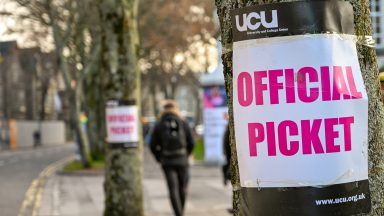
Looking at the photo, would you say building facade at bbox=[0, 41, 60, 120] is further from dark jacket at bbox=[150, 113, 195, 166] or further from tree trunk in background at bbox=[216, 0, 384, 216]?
tree trunk in background at bbox=[216, 0, 384, 216]

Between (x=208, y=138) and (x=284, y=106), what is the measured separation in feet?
59.3

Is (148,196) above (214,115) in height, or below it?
below

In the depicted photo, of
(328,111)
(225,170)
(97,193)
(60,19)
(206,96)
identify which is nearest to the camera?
(328,111)

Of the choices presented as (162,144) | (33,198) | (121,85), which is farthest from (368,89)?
(33,198)

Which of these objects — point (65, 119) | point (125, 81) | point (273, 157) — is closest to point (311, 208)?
point (273, 157)

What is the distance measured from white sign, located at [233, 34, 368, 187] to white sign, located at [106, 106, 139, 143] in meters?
6.30

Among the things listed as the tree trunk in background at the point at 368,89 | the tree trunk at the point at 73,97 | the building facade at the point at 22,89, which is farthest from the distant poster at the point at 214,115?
the building facade at the point at 22,89

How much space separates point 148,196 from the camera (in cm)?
1312

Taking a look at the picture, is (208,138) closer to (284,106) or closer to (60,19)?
(60,19)

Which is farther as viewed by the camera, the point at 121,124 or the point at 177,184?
the point at 121,124

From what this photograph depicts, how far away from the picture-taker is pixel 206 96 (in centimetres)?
2000

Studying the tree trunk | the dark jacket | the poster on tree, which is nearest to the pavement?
the dark jacket

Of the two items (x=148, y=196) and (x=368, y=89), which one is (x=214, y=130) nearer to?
(x=148, y=196)

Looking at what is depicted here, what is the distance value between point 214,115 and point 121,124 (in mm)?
11114
